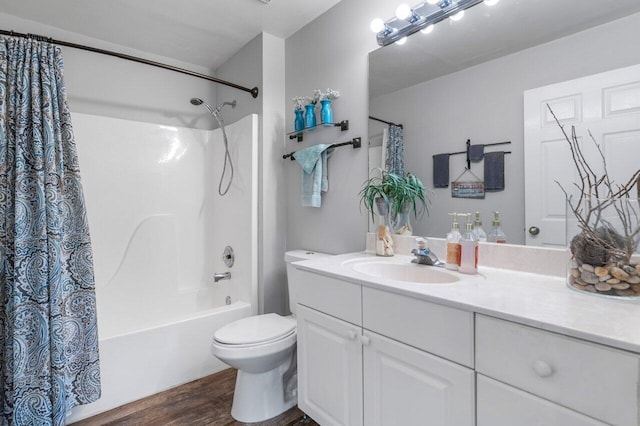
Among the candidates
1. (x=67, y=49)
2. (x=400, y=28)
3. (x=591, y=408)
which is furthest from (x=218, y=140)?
(x=591, y=408)

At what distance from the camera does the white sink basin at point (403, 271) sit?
1.35 metres

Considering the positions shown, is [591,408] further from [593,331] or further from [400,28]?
[400,28]

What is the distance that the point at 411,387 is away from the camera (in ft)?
3.49

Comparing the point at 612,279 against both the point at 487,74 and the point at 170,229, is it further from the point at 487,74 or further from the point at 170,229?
the point at 170,229

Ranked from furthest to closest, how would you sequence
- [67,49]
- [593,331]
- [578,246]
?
[67,49], [578,246], [593,331]

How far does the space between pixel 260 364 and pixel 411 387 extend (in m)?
0.81

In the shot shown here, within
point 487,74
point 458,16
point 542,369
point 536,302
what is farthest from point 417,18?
point 542,369

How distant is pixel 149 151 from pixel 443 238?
7.42 feet

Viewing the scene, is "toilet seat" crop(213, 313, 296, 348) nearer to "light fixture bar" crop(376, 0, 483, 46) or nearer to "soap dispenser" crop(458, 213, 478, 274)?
"soap dispenser" crop(458, 213, 478, 274)

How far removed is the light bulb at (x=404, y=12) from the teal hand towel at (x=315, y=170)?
779 mm

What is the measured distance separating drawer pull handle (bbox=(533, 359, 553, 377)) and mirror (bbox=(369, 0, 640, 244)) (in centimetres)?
64

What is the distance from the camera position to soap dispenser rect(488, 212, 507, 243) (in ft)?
4.43

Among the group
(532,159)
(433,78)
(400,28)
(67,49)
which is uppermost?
(67,49)

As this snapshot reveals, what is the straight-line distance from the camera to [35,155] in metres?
1.57
